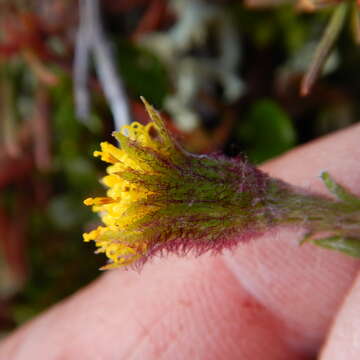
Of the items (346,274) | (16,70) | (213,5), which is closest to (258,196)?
(346,274)

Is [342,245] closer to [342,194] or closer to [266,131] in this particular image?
[342,194]

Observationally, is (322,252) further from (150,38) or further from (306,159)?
(150,38)

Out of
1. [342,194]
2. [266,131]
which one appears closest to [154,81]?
[266,131]

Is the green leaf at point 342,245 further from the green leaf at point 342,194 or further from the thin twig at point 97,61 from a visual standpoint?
the thin twig at point 97,61

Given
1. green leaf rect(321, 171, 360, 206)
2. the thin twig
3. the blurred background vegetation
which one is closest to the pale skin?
green leaf rect(321, 171, 360, 206)

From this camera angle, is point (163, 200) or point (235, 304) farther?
point (235, 304)

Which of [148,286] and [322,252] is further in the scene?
[148,286]

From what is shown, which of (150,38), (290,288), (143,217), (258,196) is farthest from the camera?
(150,38)
